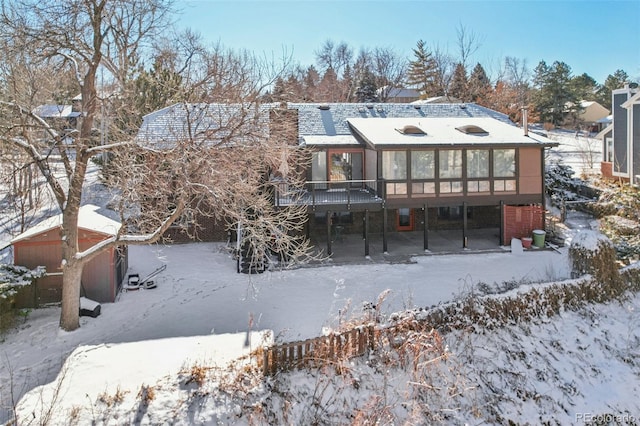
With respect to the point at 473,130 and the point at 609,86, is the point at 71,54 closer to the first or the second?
the point at 473,130

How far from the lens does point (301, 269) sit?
14.4 meters

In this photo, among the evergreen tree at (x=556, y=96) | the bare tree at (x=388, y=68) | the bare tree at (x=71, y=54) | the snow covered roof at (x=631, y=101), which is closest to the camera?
the bare tree at (x=71, y=54)

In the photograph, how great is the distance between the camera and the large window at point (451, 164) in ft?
55.5

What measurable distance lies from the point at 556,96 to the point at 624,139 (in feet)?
87.5

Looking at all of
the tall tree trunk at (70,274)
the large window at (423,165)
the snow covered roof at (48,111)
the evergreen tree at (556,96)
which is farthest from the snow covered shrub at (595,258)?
the evergreen tree at (556,96)

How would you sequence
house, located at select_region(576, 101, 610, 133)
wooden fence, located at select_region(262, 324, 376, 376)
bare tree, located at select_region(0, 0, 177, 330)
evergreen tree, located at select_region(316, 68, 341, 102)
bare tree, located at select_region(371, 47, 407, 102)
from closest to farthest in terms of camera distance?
wooden fence, located at select_region(262, 324, 376, 376) → bare tree, located at select_region(0, 0, 177, 330) → evergreen tree, located at select_region(316, 68, 341, 102) → bare tree, located at select_region(371, 47, 407, 102) → house, located at select_region(576, 101, 610, 133)

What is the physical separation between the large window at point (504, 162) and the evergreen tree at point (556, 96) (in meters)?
35.6

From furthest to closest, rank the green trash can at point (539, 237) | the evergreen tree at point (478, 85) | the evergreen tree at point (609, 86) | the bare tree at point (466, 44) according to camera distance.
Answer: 1. the evergreen tree at point (609, 86)
2. the bare tree at point (466, 44)
3. the evergreen tree at point (478, 85)
4. the green trash can at point (539, 237)

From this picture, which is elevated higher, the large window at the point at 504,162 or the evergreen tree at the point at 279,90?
the evergreen tree at the point at 279,90

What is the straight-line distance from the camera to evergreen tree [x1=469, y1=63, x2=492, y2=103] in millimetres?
36778

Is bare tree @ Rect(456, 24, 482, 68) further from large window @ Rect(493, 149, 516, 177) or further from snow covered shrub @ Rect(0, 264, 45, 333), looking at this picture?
snow covered shrub @ Rect(0, 264, 45, 333)

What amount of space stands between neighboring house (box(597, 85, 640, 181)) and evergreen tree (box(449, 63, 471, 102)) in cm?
1329

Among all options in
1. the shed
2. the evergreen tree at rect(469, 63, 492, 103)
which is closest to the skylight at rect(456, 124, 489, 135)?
the shed

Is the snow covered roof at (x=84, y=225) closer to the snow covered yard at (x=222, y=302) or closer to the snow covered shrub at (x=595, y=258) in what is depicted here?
the snow covered yard at (x=222, y=302)
